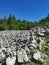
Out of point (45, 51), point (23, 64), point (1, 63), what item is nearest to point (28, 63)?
point (23, 64)

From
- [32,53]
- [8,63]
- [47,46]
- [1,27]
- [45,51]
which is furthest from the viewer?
[1,27]

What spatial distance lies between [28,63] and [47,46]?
2.84 meters

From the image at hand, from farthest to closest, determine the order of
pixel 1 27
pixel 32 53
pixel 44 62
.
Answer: pixel 1 27 → pixel 32 53 → pixel 44 62

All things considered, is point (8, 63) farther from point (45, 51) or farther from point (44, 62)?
point (45, 51)

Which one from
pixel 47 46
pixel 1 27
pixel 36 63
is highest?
pixel 1 27

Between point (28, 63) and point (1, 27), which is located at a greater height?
point (1, 27)

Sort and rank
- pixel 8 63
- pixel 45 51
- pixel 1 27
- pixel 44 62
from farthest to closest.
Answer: pixel 1 27 → pixel 45 51 → pixel 44 62 → pixel 8 63

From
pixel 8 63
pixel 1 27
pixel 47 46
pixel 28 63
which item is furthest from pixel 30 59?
pixel 1 27

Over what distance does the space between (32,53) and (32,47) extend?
2.56 feet

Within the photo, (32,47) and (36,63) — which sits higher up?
(32,47)

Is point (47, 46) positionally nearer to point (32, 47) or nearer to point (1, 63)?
point (32, 47)

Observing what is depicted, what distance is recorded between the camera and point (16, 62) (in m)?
7.59

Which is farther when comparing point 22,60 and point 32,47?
point 32,47

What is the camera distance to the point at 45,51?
929 centimetres
